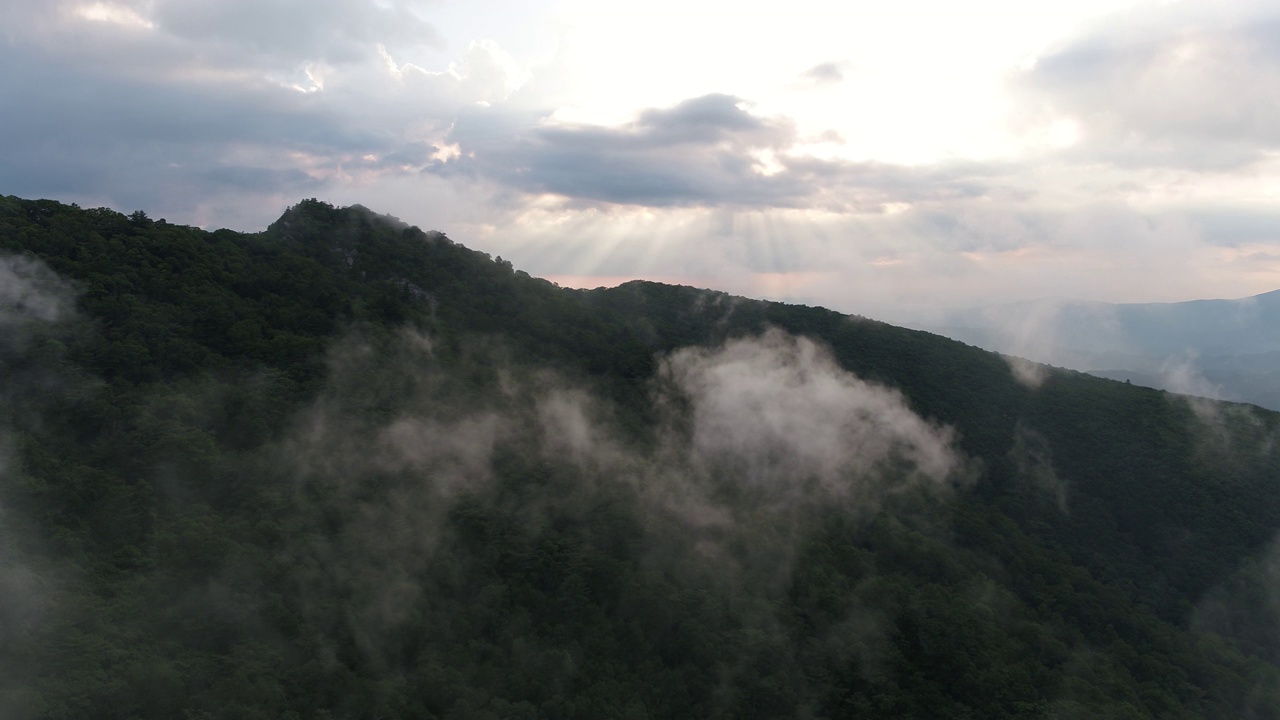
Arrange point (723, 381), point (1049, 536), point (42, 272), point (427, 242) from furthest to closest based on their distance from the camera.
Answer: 1. point (427, 242)
2. point (723, 381)
3. point (1049, 536)
4. point (42, 272)

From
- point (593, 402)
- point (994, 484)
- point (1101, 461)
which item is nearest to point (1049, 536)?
point (994, 484)

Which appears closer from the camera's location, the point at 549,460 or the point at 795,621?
the point at 795,621

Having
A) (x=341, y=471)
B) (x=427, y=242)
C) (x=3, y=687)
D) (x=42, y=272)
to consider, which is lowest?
(x=3, y=687)

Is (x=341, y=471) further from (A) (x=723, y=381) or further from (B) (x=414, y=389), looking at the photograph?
(A) (x=723, y=381)

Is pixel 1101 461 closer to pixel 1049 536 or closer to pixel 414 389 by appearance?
pixel 1049 536

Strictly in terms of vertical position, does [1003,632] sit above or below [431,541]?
below

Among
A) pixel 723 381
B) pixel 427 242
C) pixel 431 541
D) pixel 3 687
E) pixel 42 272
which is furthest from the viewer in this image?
pixel 427 242

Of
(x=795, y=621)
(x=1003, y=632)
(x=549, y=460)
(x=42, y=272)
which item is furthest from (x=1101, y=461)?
(x=42, y=272)
